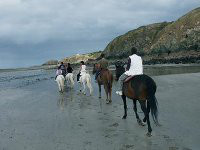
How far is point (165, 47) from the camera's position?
105938 millimetres

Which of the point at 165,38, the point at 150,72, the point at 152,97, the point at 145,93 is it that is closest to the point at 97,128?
the point at 145,93

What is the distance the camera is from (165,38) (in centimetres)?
11388

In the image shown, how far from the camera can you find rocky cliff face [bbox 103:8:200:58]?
320 ft

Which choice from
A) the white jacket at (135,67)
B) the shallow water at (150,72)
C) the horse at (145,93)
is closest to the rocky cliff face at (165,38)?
the shallow water at (150,72)

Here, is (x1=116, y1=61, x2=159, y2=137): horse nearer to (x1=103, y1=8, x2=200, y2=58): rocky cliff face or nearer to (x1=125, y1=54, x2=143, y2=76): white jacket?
(x1=125, y1=54, x2=143, y2=76): white jacket

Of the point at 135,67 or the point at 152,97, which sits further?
the point at 135,67

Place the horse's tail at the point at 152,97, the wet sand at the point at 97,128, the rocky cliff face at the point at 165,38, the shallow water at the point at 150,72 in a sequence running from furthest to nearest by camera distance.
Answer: the rocky cliff face at the point at 165,38 < the shallow water at the point at 150,72 < the horse's tail at the point at 152,97 < the wet sand at the point at 97,128

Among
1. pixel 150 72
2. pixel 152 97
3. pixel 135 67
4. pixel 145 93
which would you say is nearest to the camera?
pixel 152 97

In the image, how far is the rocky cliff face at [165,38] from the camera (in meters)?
97.7

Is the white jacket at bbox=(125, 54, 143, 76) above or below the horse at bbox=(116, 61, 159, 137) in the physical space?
above

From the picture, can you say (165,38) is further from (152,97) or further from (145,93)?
(152,97)

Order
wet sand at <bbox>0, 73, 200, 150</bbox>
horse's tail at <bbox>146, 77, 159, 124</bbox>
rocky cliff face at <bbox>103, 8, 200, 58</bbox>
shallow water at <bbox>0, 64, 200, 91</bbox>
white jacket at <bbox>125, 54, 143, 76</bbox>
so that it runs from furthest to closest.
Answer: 1. rocky cliff face at <bbox>103, 8, 200, 58</bbox>
2. shallow water at <bbox>0, 64, 200, 91</bbox>
3. white jacket at <bbox>125, 54, 143, 76</bbox>
4. horse's tail at <bbox>146, 77, 159, 124</bbox>
5. wet sand at <bbox>0, 73, 200, 150</bbox>

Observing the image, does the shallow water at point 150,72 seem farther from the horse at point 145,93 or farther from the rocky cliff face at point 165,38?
the horse at point 145,93

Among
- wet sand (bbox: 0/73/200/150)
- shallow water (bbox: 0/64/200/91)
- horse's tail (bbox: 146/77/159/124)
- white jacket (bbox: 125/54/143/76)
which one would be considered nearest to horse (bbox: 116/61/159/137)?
horse's tail (bbox: 146/77/159/124)
